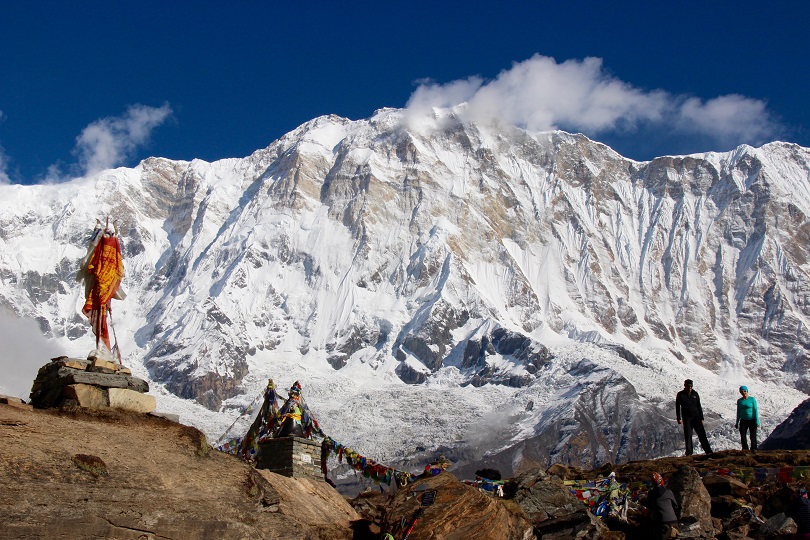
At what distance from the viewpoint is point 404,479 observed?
2770cm

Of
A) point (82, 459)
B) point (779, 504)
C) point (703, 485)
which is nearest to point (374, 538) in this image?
point (82, 459)

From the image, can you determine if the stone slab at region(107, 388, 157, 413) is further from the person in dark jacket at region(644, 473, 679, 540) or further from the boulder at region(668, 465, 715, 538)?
the boulder at region(668, 465, 715, 538)

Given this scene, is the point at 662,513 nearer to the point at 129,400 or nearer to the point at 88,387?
the point at 129,400

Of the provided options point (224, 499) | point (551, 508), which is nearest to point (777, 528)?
point (551, 508)

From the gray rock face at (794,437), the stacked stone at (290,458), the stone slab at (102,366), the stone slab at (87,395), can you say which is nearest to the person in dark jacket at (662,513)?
the stacked stone at (290,458)

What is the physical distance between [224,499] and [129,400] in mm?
3460

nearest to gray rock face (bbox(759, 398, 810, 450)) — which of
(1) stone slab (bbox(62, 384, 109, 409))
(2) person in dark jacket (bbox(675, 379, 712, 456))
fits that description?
(2) person in dark jacket (bbox(675, 379, 712, 456))

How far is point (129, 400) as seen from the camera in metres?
19.6

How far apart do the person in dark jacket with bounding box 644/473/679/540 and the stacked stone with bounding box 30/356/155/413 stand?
1064cm

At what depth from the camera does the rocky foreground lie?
50.7 ft

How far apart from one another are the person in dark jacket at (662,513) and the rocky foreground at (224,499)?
21.7 inches

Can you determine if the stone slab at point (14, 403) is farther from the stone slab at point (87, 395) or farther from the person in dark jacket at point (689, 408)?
the person in dark jacket at point (689, 408)

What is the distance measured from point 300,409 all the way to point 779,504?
11.7 metres

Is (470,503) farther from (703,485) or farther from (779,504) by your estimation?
(779,504)
